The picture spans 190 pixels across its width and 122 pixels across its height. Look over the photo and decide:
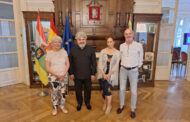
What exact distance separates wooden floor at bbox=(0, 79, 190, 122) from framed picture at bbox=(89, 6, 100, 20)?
1.96m

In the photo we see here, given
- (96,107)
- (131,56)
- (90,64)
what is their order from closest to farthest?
(131,56) → (90,64) → (96,107)

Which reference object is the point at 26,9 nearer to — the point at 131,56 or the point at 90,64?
the point at 90,64

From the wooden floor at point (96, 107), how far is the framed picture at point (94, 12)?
196 cm

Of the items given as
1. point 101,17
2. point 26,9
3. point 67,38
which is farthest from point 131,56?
point 26,9

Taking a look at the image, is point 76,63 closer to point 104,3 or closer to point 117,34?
point 117,34


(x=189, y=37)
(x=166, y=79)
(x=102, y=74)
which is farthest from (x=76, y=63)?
(x=189, y=37)

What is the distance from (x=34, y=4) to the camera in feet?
11.8

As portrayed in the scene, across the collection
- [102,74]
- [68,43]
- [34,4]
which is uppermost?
[34,4]

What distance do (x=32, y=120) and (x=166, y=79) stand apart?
413 cm

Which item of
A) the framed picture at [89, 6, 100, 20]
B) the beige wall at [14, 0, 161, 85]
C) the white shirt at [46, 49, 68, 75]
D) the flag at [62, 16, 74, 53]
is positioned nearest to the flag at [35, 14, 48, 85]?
the flag at [62, 16, 74, 53]

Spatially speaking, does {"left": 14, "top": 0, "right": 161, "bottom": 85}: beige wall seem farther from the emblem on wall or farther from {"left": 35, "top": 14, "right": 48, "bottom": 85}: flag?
the emblem on wall

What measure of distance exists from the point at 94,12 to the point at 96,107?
2341 mm

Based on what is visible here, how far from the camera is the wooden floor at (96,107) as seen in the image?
2.46 metres

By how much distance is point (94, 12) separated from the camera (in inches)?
141
